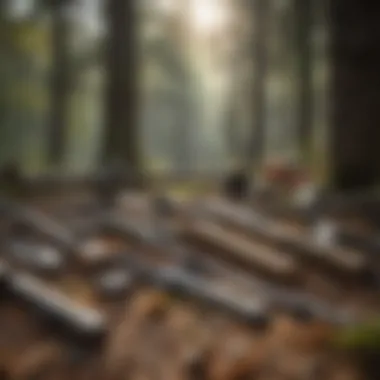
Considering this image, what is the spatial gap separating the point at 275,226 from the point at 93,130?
3.61 meters

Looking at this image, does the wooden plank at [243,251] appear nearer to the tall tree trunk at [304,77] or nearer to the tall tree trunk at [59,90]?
the tall tree trunk at [304,77]

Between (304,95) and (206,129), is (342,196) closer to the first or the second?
(304,95)

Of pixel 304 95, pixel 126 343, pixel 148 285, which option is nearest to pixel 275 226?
pixel 148 285

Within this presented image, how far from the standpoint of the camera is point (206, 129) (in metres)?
6.59

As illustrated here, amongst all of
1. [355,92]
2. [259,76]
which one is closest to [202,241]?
[355,92]

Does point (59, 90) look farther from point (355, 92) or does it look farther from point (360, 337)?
point (360, 337)

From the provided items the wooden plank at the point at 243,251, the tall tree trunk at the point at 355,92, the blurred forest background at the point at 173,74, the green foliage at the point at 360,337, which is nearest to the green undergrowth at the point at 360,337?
the green foliage at the point at 360,337

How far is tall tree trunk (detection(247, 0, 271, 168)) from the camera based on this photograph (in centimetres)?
277

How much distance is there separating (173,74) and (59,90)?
1540 millimetres

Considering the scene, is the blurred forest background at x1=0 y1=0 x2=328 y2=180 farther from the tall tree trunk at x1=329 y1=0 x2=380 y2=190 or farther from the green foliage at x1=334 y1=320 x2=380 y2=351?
the green foliage at x1=334 y1=320 x2=380 y2=351

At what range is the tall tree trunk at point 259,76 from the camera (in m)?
2.77

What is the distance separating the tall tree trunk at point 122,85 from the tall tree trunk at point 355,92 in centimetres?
98

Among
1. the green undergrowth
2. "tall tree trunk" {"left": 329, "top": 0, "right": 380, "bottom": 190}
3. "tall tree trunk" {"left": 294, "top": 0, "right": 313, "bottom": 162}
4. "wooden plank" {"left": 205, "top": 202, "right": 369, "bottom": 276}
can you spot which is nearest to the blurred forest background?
"tall tree trunk" {"left": 294, "top": 0, "right": 313, "bottom": 162}

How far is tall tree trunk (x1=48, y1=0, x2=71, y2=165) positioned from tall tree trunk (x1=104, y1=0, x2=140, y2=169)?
0.97 m
